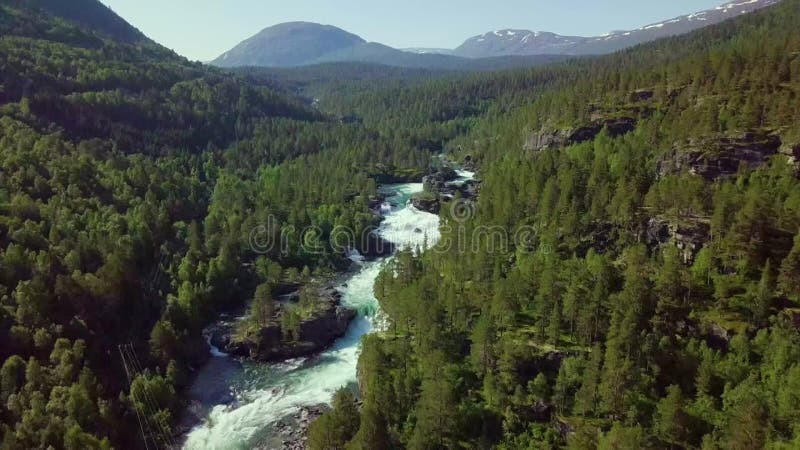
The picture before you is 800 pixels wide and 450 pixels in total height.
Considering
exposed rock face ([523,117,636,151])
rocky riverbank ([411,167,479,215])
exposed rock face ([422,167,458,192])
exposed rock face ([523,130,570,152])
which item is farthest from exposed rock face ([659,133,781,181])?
exposed rock face ([422,167,458,192])

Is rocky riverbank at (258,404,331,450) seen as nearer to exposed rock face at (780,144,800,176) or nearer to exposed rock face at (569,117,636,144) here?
exposed rock face at (780,144,800,176)

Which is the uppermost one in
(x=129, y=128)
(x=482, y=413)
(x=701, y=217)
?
(x=129, y=128)

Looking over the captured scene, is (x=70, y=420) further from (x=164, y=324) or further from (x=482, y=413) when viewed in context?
(x=482, y=413)

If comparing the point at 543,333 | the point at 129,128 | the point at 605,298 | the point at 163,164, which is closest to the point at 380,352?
the point at 543,333

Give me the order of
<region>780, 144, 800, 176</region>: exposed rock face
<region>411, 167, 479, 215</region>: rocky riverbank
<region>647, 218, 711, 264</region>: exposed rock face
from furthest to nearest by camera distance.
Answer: <region>411, 167, 479, 215</region>: rocky riverbank
<region>780, 144, 800, 176</region>: exposed rock face
<region>647, 218, 711, 264</region>: exposed rock face

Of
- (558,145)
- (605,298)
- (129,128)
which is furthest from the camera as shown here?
(129,128)

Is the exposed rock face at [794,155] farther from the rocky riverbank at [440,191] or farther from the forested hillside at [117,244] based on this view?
the forested hillside at [117,244]

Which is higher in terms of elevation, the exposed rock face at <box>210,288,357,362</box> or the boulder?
the boulder
